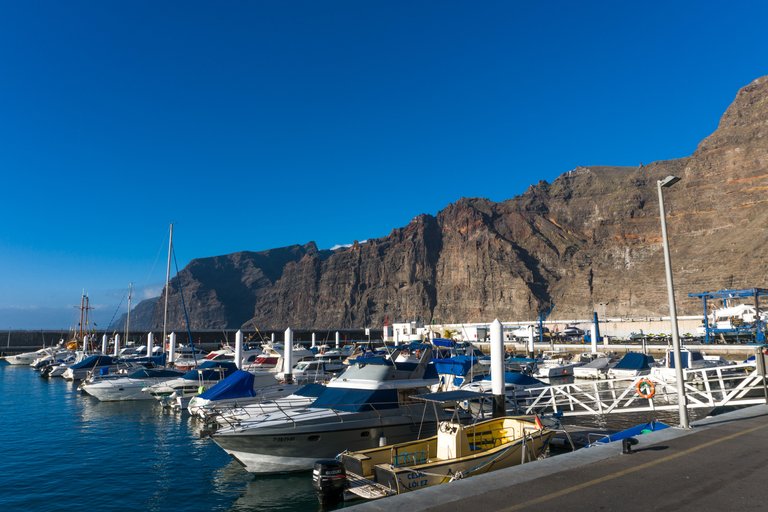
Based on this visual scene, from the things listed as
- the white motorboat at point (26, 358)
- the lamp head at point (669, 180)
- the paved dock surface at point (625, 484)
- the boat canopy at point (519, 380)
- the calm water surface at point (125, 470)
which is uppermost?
the lamp head at point (669, 180)

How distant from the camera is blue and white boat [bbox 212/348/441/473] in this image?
17.5 metres

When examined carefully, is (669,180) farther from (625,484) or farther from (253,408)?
(253,408)

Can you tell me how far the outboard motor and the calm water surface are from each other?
1.90m

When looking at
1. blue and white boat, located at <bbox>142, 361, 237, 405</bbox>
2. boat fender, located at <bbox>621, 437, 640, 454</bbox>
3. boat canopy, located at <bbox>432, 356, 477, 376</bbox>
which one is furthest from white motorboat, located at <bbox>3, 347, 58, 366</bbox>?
boat fender, located at <bbox>621, 437, 640, 454</bbox>

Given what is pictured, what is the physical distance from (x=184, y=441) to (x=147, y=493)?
836 cm

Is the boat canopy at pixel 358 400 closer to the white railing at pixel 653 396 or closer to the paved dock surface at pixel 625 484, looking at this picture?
the white railing at pixel 653 396

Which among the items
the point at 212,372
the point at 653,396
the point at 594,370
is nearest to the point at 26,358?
the point at 212,372

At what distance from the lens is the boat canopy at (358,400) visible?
63.4 feet

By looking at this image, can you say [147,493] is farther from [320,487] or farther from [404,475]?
[404,475]

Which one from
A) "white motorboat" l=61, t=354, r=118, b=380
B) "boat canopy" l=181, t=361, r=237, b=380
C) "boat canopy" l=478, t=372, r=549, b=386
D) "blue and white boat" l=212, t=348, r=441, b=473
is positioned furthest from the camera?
"white motorboat" l=61, t=354, r=118, b=380

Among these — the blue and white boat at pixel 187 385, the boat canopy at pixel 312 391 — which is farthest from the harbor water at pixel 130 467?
the boat canopy at pixel 312 391

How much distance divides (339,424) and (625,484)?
11.4m

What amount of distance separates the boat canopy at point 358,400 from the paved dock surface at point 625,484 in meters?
9.69

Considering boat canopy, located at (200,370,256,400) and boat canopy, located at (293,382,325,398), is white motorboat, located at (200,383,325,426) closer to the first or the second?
boat canopy, located at (293,382,325,398)
